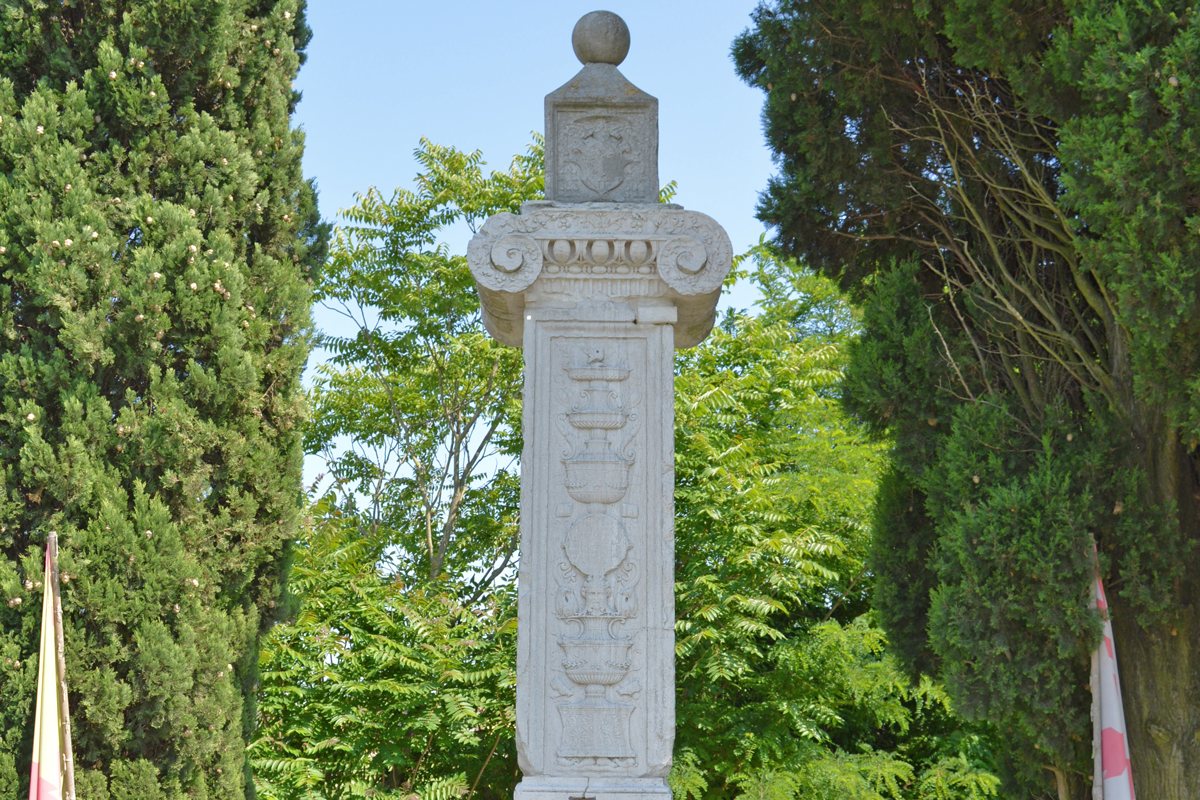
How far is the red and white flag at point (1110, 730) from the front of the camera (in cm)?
394

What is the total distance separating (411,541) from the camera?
11.2m

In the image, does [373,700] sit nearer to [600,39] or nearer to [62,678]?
[62,678]

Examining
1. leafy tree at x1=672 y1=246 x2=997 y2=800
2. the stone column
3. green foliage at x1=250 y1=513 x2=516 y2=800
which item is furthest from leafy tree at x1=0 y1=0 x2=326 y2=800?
leafy tree at x1=672 y1=246 x2=997 y2=800

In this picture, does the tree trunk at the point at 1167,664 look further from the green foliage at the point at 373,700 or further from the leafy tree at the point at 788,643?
the green foliage at the point at 373,700

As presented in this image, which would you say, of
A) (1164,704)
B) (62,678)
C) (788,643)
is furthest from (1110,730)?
(62,678)

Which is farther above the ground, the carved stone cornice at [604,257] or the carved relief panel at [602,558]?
the carved stone cornice at [604,257]

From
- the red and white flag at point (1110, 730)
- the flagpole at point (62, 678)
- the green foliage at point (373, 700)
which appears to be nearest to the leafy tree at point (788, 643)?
the green foliage at point (373, 700)

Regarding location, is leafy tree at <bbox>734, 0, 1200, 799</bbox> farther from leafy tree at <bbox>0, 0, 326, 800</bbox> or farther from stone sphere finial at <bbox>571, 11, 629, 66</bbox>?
leafy tree at <bbox>0, 0, 326, 800</bbox>

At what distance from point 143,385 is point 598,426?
9.23 feet

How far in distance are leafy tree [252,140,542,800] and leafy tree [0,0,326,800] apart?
64.9 inches

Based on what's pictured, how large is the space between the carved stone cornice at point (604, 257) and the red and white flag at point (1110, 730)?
2.04m

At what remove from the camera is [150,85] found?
5.25 meters

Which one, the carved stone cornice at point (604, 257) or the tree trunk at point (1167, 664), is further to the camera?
the tree trunk at point (1167, 664)

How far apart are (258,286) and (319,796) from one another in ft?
10.4
